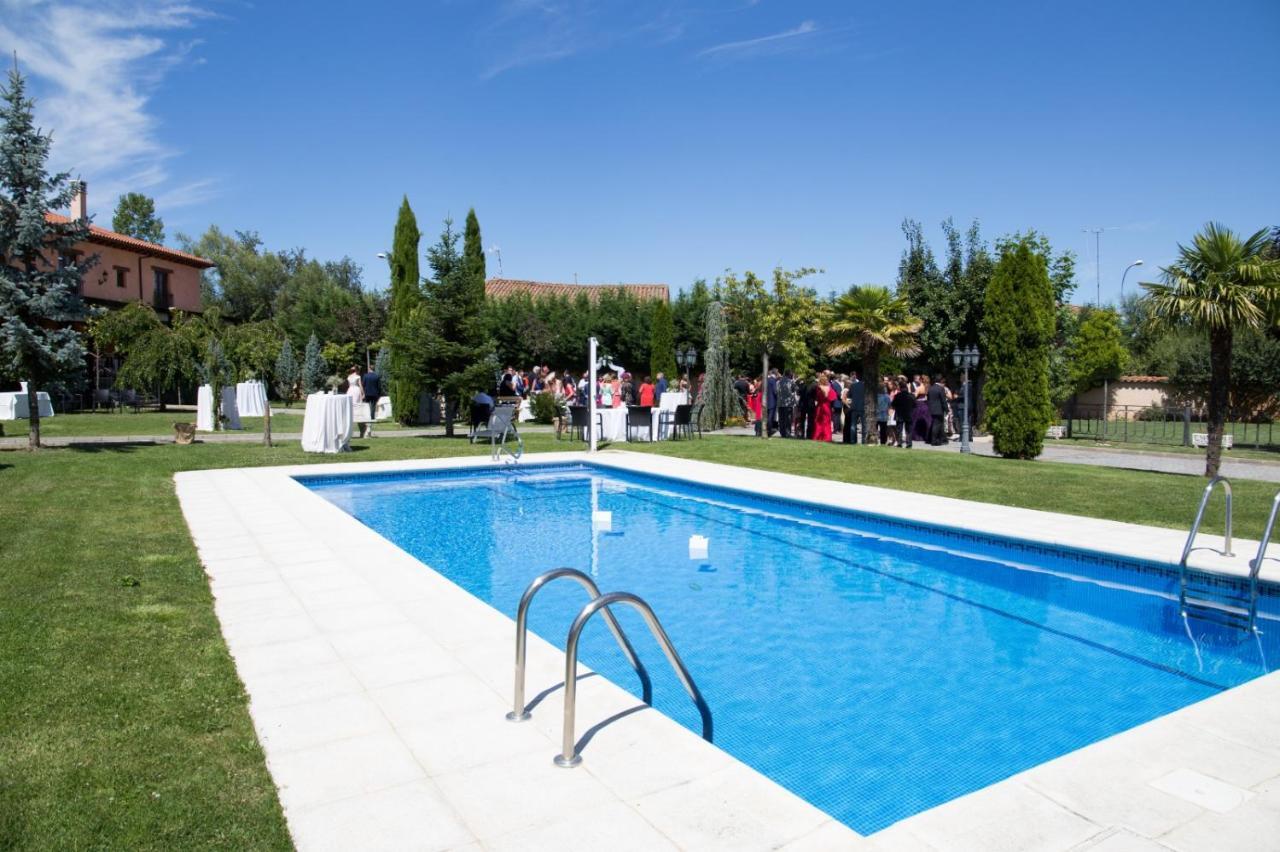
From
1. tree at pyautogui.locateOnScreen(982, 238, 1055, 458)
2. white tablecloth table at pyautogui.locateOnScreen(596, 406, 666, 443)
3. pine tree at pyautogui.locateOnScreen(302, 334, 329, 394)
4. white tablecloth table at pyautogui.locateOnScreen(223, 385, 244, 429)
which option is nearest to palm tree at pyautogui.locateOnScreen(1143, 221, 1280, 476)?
tree at pyautogui.locateOnScreen(982, 238, 1055, 458)

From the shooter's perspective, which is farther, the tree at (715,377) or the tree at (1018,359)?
Answer: the tree at (715,377)

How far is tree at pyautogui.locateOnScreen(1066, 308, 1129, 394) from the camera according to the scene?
3167 cm

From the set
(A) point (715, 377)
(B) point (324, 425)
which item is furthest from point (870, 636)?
(A) point (715, 377)

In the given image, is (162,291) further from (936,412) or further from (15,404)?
(936,412)

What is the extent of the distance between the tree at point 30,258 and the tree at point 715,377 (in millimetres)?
15572

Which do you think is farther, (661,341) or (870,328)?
(661,341)

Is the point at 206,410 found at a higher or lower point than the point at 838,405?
lower

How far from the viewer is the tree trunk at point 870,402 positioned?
719 inches

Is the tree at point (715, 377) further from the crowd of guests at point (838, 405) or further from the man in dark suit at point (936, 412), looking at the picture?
the man in dark suit at point (936, 412)

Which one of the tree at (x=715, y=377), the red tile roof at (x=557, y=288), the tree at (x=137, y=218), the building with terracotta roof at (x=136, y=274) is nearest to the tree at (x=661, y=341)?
the tree at (x=715, y=377)

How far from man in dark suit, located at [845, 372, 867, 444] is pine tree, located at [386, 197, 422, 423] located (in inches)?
437

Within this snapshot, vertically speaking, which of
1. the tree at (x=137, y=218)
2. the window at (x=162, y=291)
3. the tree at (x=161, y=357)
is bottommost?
the tree at (x=161, y=357)

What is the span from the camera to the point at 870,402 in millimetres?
18312

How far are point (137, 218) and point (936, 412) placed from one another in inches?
2509
